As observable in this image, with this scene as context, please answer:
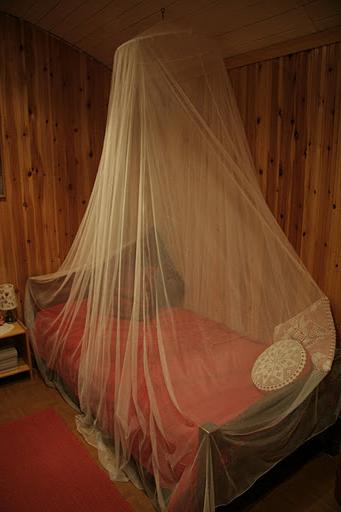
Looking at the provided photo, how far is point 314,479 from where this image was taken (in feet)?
7.53

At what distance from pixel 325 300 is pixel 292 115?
47.5 inches

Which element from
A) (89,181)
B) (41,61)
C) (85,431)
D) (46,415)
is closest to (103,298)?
(85,431)

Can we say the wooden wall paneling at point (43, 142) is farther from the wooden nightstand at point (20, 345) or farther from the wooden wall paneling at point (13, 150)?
the wooden nightstand at point (20, 345)

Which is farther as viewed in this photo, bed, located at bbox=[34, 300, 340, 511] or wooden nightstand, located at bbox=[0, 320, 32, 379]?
wooden nightstand, located at bbox=[0, 320, 32, 379]

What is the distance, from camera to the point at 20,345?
11.5 feet

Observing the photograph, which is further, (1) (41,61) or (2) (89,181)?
(2) (89,181)

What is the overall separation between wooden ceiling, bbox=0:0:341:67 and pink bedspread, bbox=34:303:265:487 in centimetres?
178

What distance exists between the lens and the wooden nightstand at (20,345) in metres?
3.21

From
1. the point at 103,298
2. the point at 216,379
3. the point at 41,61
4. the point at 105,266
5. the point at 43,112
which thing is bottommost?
the point at 216,379

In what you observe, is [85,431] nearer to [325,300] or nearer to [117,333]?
[117,333]

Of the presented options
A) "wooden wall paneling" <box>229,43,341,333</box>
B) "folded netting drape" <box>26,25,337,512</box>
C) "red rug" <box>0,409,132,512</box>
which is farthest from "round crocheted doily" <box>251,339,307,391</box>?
"red rug" <box>0,409,132,512</box>

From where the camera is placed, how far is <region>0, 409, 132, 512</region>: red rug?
84.5 inches

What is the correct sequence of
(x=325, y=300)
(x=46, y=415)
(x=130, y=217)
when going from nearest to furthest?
(x=130, y=217), (x=325, y=300), (x=46, y=415)

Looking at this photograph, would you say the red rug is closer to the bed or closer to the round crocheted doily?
the bed
